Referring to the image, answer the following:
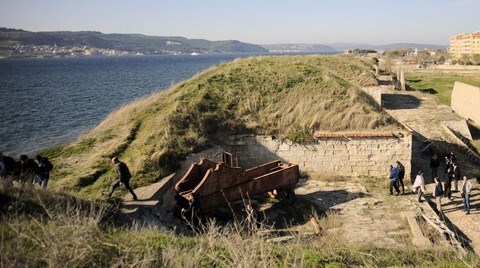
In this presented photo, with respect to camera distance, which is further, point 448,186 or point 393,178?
point 448,186

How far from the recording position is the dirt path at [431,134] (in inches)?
407

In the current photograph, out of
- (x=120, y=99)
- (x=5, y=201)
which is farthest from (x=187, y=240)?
(x=120, y=99)

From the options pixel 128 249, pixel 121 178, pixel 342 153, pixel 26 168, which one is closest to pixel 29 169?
pixel 26 168

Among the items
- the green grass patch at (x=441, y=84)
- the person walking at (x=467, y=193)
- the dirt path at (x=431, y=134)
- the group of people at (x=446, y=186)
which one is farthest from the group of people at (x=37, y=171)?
the green grass patch at (x=441, y=84)

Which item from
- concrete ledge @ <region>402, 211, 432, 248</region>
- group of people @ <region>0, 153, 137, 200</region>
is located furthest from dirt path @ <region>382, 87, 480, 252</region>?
group of people @ <region>0, 153, 137, 200</region>

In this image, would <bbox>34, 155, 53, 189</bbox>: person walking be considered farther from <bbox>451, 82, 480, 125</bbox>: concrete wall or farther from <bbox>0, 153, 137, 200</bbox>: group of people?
<bbox>451, 82, 480, 125</bbox>: concrete wall

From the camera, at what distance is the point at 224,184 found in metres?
9.23

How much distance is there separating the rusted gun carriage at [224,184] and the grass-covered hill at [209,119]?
4.66ft

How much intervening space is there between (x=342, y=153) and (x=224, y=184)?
17.2 feet

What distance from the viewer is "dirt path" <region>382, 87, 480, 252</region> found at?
1033 centimetres

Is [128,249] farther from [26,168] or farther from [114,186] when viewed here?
[26,168]

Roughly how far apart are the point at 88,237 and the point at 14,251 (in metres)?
0.77

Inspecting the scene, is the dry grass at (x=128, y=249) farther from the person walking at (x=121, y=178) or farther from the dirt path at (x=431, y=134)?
the dirt path at (x=431, y=134)

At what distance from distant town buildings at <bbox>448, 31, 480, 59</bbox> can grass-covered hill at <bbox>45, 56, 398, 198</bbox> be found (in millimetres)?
Result: 132331
